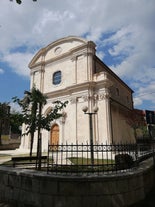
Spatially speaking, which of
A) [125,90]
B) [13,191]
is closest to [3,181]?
[13,191]

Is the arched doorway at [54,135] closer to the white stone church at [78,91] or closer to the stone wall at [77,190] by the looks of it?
the white stone church at [78,91]

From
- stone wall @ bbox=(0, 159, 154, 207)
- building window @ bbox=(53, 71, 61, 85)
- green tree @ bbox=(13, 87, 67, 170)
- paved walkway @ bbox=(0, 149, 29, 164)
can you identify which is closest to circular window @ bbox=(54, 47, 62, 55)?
building window @ bbox=(53, 71, 61, 85)

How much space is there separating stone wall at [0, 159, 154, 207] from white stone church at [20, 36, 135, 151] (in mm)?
10047

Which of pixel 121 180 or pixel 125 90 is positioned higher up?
pixel 125 90

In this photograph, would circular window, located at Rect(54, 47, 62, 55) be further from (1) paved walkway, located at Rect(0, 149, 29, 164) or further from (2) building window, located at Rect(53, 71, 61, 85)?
(1) paved walkway, located at Rect(0, 149, 29, 164)

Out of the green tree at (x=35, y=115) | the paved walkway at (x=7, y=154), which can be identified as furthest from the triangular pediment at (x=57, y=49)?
the paved walkway at (x=7, y=154)

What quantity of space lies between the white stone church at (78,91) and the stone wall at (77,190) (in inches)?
396

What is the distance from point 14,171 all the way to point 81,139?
1175 cm

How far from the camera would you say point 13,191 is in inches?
213

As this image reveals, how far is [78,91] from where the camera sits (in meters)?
18.4

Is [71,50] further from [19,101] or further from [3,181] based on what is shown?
[3,181]

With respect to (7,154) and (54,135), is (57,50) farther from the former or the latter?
(7,154)

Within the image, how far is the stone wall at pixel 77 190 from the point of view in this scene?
4.52 m

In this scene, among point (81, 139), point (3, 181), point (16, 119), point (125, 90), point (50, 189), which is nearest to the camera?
Answer: point (50, 189)
